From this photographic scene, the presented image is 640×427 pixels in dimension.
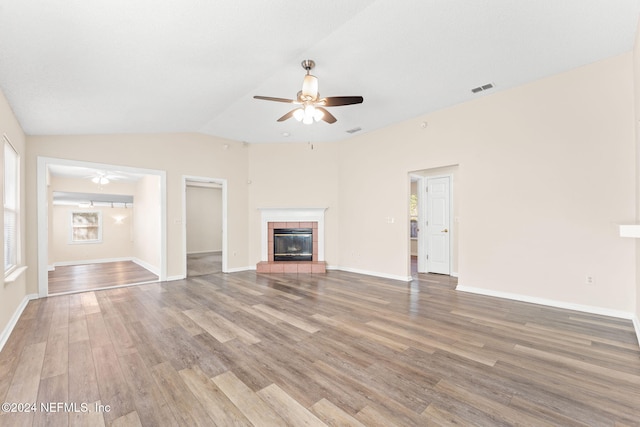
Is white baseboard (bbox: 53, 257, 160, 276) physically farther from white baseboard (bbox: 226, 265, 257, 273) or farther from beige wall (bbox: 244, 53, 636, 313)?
beige wall (bbox: 244, 53, 636, 313)

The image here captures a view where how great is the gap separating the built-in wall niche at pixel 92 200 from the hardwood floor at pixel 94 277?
198 centimetres

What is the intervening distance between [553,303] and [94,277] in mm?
8285

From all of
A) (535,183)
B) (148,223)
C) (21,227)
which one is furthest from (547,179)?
(148,223)

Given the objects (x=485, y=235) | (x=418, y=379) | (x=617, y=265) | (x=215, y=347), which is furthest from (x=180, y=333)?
(x=617, y=265)

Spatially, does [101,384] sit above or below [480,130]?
below

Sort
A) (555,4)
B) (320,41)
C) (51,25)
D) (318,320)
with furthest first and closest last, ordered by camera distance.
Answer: (318,320) < (320,41) < (555,4) < (51,25)

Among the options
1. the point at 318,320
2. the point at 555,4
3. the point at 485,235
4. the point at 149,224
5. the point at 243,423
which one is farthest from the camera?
the point at 149,224

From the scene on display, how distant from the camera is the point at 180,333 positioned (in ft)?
9.35

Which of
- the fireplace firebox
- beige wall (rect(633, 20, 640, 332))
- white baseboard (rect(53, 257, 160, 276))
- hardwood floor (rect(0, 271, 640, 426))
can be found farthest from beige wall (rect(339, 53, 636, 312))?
white baseboard (rect(53, 257, 160, 276))

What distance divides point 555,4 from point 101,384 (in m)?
4.81

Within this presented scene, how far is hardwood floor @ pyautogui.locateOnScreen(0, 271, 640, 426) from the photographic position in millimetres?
1678

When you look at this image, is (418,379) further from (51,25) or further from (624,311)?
(51,25)

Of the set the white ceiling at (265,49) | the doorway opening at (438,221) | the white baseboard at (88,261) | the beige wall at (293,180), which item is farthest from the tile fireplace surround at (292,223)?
the white baseboard at (88,261)

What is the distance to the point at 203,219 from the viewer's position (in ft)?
33.4
